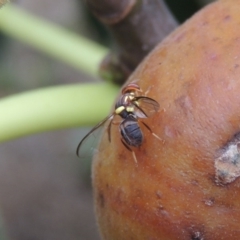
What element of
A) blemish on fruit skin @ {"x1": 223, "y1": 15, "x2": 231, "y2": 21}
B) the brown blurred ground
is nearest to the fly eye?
blemish on fruit skin @ {"x1": 223, "y1": 15, "x2": 231, "y2": 21}

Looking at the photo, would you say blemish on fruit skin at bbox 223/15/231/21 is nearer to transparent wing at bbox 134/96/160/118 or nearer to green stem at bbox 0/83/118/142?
transparent wing at bbox 134/96/160/118

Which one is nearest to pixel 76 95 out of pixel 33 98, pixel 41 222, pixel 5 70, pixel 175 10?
pixel 33 98

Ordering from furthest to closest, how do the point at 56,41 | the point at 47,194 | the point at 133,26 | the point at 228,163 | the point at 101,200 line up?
the point at 47,194 < the point at 56,41 < the point at 133,26 < the point at 101,200 < the point at 228,163

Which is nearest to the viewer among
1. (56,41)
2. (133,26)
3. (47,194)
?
(133,26)

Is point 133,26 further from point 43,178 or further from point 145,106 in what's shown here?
point 43,178

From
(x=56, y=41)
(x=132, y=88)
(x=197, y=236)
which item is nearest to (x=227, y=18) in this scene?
(x=132, y=88)

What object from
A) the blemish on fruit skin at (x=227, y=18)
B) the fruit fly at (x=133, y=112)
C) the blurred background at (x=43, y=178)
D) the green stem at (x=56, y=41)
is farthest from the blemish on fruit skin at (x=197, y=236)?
the blurred background at (x=43, y=178)
